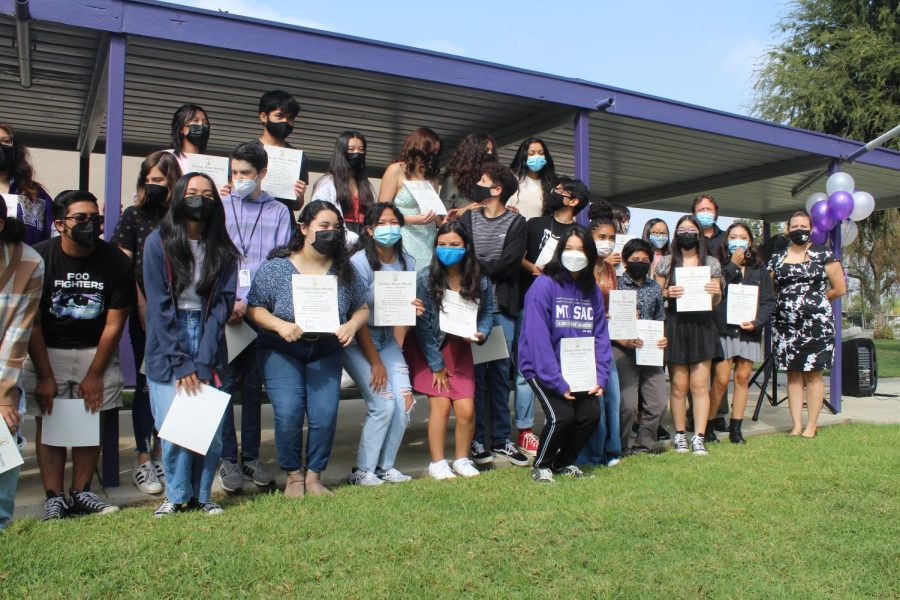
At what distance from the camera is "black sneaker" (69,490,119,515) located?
4.47 metres

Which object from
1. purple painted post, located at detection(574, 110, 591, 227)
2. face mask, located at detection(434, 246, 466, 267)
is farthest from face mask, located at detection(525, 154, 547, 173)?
face mask, located at detection(434, 246, 466, 267)

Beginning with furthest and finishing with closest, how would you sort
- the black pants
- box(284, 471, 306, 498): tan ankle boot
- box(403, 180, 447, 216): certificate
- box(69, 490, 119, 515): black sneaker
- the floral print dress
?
the floral print dress
box(403, 180, 447, 216): certificate
the black pants
box(284, 471, 306, 498): tan ankle boot
box(69, 490, 119, 515): black sneaker

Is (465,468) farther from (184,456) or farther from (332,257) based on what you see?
(184,456)

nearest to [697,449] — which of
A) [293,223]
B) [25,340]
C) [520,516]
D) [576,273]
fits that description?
[576,273]

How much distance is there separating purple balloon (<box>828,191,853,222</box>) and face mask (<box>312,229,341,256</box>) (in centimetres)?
680

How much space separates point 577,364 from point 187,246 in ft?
9.09

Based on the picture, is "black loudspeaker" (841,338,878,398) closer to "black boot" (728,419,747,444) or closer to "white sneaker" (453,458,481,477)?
"black boot" (728,419,747,444)

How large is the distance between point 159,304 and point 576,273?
9.46 feet

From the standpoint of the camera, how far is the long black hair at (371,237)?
526 centimetres

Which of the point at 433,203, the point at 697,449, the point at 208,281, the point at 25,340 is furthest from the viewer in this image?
the point at 697,449

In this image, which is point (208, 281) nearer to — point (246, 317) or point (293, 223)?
point (246, 317)

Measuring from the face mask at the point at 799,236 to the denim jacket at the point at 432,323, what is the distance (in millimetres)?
3537

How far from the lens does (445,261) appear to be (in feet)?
17.5

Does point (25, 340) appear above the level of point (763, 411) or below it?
above
